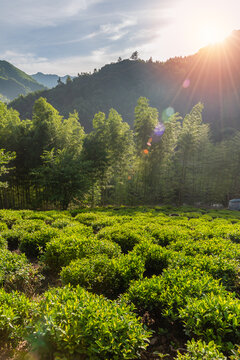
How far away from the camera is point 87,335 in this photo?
2182 millimetres

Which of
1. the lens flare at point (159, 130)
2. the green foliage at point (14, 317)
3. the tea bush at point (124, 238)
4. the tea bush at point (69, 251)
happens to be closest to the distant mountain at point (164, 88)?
the lens flare at point (159, 130)

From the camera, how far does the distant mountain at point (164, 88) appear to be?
8850cm

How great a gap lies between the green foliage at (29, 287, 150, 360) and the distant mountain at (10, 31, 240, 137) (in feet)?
257

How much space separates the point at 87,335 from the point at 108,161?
19.0m

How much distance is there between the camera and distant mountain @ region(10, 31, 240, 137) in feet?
290

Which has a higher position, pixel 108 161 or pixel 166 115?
pixel 166 115

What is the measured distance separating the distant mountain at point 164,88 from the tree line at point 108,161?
4988 centimetres

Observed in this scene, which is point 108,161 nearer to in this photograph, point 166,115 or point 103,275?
point 166,115

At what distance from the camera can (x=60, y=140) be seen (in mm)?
20000

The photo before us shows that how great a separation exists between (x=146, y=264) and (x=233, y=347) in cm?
251

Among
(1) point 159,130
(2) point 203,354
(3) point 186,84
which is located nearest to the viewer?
(2) point 203,354

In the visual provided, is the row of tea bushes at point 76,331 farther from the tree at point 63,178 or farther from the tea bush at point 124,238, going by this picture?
the tree at point 63,178

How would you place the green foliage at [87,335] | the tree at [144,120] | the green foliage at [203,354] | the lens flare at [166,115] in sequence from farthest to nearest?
the lens flare at [166,115] → the tree at [144,120] → the green foliage at [87,335] → the green foliage at [203,354]

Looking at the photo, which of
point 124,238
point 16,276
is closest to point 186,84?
point 124,238
